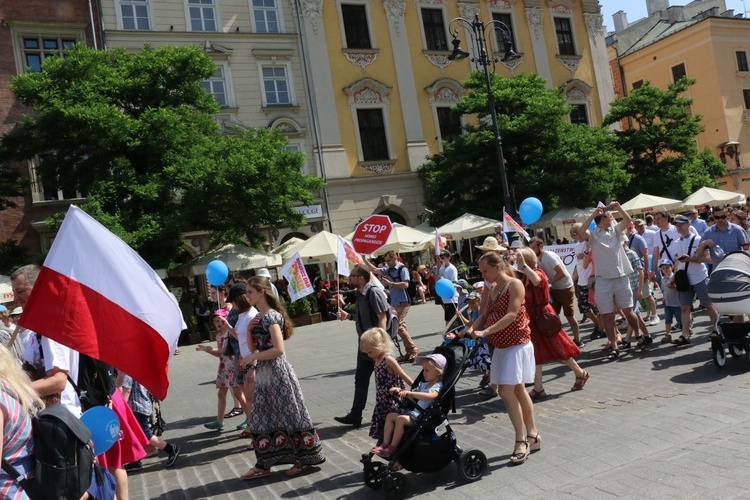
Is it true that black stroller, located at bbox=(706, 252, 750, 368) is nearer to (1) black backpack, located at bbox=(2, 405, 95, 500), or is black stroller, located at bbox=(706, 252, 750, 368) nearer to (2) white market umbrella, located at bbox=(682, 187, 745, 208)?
(1) black backpack, located at bbox=(2, 405, 95, 500)

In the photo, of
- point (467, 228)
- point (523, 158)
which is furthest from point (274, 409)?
point (523, 158)

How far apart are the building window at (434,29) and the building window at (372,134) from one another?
4129mm

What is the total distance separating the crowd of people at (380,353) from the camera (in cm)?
439

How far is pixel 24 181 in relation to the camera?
2431 centimetres

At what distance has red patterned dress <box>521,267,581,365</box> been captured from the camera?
7.82m

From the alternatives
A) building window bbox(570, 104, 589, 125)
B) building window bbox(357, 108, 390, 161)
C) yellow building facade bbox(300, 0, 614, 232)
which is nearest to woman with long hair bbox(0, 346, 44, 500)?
yellow building facade bbox(300, 0, 614, 232)

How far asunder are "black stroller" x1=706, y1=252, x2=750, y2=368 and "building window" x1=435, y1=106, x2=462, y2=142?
80.4 feet

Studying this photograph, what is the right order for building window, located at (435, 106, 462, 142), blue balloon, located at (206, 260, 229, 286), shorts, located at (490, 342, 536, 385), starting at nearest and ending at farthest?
shorts, located at (490, 342, 536, 385), blue balloon, located at (206, 260, 229, 286), building window, located at (435, 106, 462, 142)

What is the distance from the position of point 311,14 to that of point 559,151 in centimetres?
1152

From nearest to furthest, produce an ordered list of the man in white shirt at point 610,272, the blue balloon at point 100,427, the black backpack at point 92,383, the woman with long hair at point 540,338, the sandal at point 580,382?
the blue balloon at point 100,427 < the black backpack at point 92,383 < the woman with long hair at point 540,338 < the sandal at point 580,382 < the man in white shirt at point 610,272

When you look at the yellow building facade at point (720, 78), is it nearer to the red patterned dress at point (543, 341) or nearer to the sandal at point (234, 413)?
the red patterned dress at point (543, 341)

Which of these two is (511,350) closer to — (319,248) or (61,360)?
(61,360)

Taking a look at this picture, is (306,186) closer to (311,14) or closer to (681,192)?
(311,14)

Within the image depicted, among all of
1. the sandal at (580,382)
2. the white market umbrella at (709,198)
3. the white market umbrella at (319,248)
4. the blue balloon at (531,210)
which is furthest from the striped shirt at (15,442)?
the white market umbrella at (709,198)
